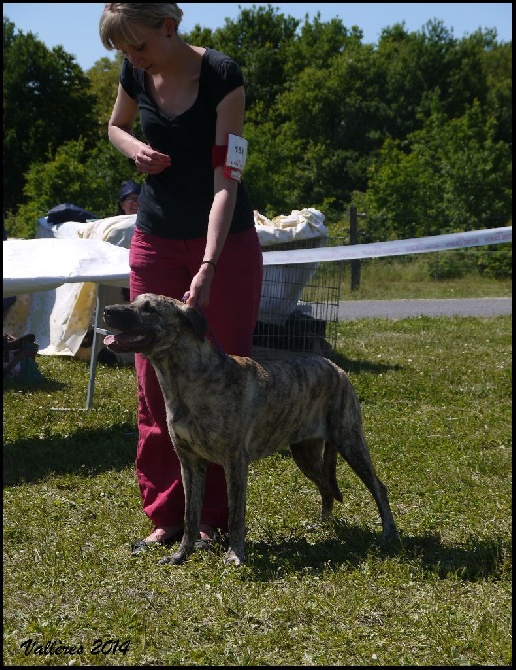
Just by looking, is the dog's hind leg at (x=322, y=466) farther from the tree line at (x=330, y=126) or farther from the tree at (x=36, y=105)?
the tree at (x=36, y=105)

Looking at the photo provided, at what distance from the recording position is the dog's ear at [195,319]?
376 centimetres

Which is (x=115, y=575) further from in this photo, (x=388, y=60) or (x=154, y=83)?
(x=388, y=60)

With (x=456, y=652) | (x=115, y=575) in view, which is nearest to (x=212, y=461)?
(x=115, y=575)

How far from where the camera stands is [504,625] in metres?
3.14

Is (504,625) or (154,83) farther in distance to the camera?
(154,83)

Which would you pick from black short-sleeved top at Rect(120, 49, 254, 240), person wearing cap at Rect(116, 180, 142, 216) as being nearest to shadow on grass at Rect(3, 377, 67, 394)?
person wearing cap at Rect(116, 180, 142, 216)

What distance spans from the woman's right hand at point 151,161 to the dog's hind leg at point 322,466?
141cm

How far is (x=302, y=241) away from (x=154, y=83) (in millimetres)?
4691

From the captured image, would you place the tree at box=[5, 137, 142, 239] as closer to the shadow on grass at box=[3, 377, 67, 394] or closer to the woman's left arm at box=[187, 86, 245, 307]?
the shadow on grass at box=[3, 377, 67, 394]

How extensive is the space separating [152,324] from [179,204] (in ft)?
2.05

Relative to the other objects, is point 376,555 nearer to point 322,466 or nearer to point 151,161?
point 322,466

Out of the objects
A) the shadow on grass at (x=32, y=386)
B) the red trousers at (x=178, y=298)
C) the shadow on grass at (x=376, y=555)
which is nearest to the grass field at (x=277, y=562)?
the shadow on grass at (x=376, y=555)

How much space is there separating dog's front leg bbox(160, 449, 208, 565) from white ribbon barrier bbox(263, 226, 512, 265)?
2852 millimetres

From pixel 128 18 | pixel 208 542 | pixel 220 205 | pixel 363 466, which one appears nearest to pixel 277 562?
pixel 208 542
